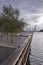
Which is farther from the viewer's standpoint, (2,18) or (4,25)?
(2,18)

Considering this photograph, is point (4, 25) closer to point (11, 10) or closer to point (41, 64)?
point (11, 10)

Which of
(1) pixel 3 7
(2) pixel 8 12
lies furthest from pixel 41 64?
(1) pixel 3 7

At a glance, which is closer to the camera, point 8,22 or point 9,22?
point 8,22

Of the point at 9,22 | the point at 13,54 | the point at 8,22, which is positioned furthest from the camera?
the point at 9,22

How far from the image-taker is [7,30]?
24281mm

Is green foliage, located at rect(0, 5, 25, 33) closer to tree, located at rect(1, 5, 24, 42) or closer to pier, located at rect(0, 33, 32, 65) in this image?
tree, located at rect(1, 5, 24, 42)

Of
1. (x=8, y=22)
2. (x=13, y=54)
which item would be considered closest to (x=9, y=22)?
(x=8, y=22)

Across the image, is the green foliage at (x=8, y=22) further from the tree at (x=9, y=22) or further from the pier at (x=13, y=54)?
the pier at (x=13, y=54)

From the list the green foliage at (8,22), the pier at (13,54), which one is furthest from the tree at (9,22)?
the pier at (13,54)

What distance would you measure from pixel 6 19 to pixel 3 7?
5.38 m

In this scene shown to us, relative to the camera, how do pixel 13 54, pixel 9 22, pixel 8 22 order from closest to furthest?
pixel 13 54 → pixel 8 22 → pixel 9 22

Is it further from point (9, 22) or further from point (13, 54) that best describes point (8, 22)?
point (13, 54)

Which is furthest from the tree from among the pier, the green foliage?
the pier

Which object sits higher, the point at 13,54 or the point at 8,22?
the point at 8,22
